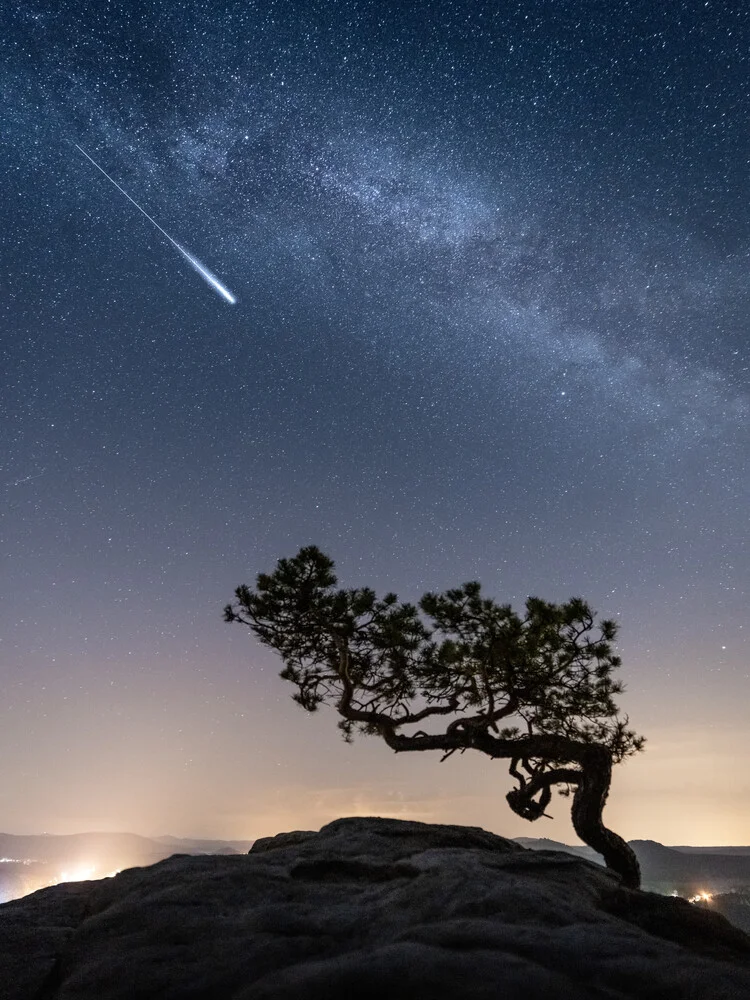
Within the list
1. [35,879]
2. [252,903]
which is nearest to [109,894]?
[252,903]

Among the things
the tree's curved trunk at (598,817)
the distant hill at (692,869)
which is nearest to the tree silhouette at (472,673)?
the tree's curved trunk at (598,817)

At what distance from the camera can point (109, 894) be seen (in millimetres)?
6762

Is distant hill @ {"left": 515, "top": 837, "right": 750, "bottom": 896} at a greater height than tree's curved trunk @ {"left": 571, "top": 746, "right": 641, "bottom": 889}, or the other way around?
tree's curved trunk @ {"left": 571, "top": 746, "right": 641, "bottom": 889}

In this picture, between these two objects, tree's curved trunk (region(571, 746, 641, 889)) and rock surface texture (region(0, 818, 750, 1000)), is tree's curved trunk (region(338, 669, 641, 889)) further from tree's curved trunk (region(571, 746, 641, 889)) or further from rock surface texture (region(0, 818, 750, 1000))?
rock surface texture (region(0, 818, 750, 1000))

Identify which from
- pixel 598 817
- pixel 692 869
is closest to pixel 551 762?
pixel 598 817

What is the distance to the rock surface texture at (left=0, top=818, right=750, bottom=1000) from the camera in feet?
12.7

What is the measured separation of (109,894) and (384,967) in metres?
4.47

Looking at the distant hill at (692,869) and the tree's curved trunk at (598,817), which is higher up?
the tree's curved trunk at (598,817)

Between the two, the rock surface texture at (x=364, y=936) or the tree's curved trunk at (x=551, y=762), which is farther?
the tree's curved trunk at (x=551, y=762)

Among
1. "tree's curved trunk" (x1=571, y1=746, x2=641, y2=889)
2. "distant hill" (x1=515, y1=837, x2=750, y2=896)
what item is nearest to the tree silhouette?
"tree's curved trunk" (x1=571, y1=746, x2=641, y2=889)

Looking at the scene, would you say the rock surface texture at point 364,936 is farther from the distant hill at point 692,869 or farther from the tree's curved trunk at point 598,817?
the distant hill at point 692,869

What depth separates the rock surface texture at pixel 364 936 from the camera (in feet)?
12.7

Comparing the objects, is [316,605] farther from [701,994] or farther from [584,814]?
[701,994]

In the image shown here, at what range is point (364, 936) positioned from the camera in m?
4.82
